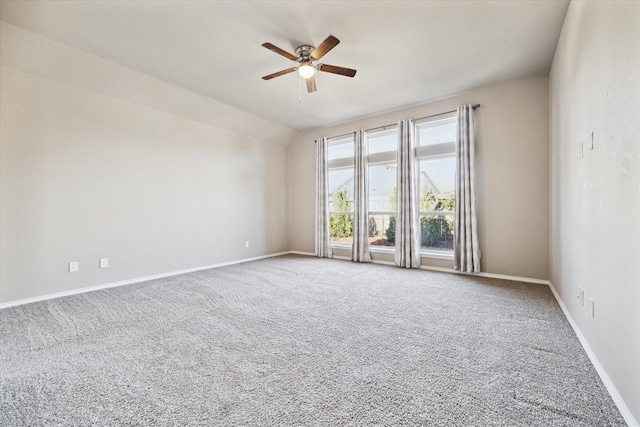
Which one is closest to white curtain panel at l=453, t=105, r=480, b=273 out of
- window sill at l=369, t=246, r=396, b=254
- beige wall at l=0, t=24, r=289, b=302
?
window sill at l=369, t=246, r=396, b=254

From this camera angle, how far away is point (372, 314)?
9.10 ft

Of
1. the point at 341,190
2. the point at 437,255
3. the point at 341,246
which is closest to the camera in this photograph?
the point at 437,255

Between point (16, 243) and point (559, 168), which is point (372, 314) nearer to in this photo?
point (559, 168)

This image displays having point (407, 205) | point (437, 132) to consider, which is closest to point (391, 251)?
point (407, 205)

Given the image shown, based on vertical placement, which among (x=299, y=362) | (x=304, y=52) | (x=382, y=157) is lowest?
(x=299, y=362)

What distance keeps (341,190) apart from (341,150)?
2.96ft

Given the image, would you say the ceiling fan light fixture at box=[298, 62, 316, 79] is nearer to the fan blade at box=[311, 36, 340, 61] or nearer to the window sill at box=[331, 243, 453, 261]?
the fan blade at box=[311, 36, 340, 61]

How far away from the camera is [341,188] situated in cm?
616

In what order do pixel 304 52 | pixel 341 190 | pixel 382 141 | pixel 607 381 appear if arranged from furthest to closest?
pixel 341 190, pixel 382 141, pixel 304 52, pixel 607 381

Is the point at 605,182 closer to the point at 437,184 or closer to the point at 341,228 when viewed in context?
the point at 437,184

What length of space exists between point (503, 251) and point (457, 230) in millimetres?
695

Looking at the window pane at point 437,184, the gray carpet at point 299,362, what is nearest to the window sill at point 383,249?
the window pane at point 437,184

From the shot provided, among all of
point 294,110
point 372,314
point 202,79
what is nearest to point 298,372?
point 372,314

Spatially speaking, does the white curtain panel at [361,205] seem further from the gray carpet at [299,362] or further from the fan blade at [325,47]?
the fan blade at [325,47]
